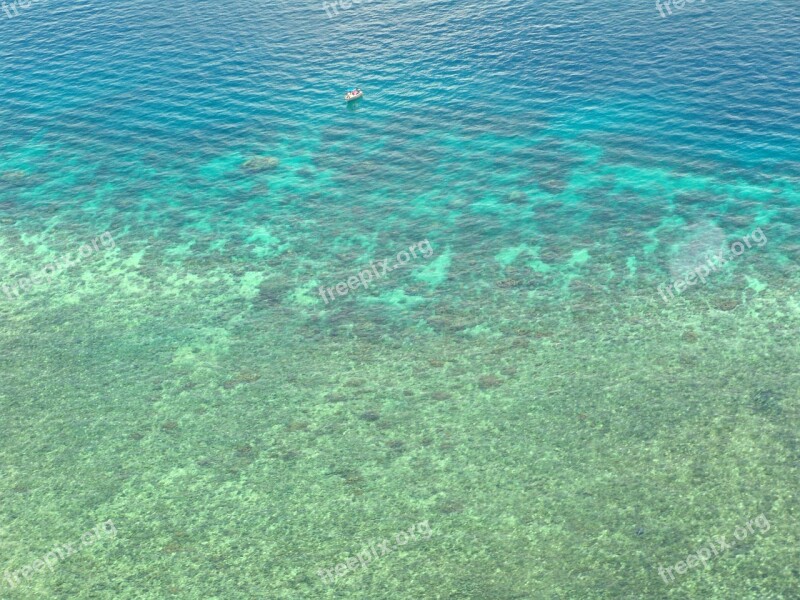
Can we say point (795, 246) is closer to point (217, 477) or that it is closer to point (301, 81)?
point (217, 477)

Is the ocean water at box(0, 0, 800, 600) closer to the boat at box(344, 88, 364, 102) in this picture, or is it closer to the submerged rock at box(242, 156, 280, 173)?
the submerged rock at box(242, 156, 280, 173)

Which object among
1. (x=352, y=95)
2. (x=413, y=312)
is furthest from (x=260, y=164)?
(x=413, y=312)

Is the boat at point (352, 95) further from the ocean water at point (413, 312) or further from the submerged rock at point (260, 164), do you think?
the submerged rock at point (260, 164)

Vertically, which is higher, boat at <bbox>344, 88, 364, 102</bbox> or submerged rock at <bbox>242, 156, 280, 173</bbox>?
boat at <bbox>344, 88, 364, 102</bbox>

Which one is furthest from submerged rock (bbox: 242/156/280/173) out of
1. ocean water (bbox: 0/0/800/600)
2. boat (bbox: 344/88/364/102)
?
boat (bbox: 344/88/364/102)

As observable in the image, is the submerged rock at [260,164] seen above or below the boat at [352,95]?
below

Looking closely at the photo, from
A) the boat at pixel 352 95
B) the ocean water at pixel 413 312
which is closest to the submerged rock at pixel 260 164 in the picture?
the ocean water at pixel 413 312

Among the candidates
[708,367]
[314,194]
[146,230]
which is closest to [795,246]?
[708,367]

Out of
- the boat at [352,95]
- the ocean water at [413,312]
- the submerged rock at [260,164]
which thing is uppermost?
the boat at [352,95]
